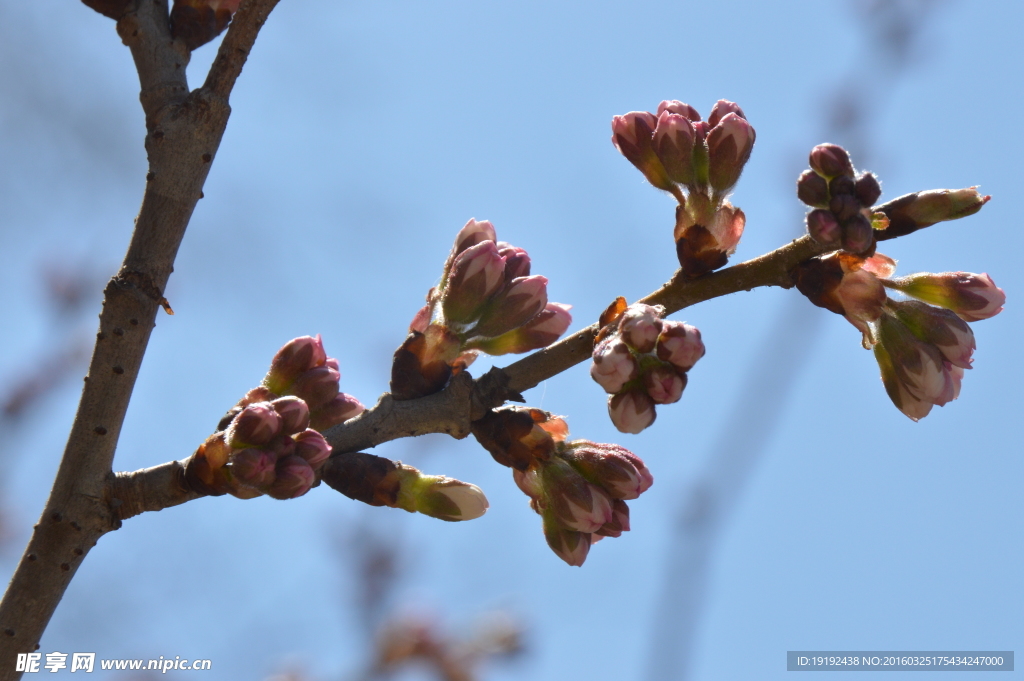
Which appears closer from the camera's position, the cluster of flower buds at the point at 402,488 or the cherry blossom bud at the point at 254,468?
the cherry blossom bud at the point at 254,468

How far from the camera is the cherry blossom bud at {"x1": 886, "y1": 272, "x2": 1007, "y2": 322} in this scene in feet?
5.93

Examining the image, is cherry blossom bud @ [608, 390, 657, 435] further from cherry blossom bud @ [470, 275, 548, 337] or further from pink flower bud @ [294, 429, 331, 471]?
pink flower bud @ [294, 429, 331, 471]

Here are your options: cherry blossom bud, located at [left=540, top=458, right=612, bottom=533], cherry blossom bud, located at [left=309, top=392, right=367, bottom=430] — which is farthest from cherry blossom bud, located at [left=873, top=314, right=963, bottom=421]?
cherry blossom bud, located at [left=309, top=392, right=367, bottom=430]

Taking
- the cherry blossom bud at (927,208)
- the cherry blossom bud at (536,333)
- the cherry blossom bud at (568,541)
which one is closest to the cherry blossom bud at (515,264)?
the cherry blossom bud at (536,333)

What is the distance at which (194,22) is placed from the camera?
1938 mm

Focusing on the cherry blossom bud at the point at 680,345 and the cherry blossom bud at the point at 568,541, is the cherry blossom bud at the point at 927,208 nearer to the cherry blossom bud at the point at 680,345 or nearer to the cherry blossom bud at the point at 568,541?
the cherry blossom bud at the point at 680,345

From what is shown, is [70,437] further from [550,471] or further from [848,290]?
[848,290]

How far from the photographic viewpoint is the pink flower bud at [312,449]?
156 cm

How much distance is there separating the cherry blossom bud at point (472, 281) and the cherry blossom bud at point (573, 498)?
1.33 ft

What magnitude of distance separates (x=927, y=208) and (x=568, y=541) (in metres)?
1.05

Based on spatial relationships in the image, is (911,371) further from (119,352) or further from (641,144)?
(119,352)

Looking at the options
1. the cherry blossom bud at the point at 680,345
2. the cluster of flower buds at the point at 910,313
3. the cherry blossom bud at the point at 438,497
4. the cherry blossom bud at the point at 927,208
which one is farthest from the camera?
the cherry blossom bud at the point at 438,497

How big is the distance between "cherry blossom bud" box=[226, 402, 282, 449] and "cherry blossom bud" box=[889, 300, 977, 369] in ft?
4.44

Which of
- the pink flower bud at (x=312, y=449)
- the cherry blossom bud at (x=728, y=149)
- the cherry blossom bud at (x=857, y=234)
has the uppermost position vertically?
the cherry blossom bud at (x=728, y=149)
